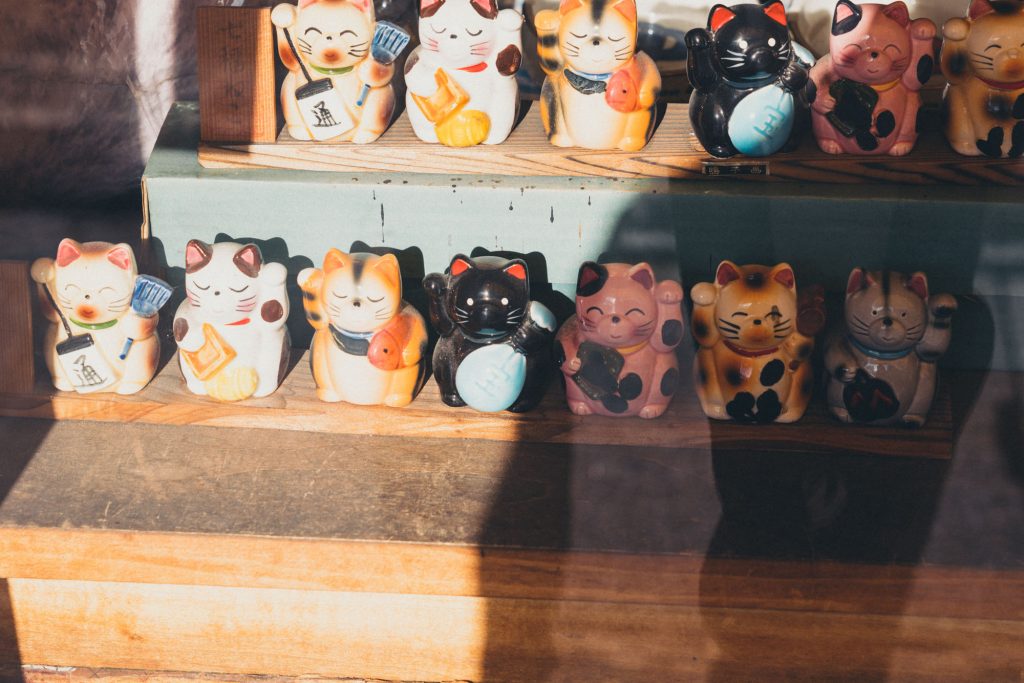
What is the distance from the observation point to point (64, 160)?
2508 millimetres

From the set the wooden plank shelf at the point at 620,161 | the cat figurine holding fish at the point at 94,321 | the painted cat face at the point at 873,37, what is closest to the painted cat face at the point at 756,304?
the wooden plank shelf at the point at 620,161

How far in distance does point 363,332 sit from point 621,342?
447 mm

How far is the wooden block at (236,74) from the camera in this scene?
6.48ft

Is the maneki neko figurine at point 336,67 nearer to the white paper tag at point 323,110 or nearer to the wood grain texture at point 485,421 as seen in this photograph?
the white paper tag at point 323,110

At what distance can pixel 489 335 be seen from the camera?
1851 millimetres

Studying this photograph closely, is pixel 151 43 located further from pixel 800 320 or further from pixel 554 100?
pixel 800 320

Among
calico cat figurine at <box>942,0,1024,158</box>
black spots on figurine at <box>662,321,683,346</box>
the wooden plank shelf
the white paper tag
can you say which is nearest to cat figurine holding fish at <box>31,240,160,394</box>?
the wooden plank shelf

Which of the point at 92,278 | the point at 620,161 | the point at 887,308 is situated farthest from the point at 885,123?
the point at 92,278

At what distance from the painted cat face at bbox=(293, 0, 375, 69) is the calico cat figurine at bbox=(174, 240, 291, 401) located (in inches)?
14.9

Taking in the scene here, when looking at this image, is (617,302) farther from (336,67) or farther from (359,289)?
(336,67)

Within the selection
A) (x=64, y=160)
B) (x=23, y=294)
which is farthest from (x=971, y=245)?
(x=64, y=160)

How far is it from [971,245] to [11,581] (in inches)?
70.6

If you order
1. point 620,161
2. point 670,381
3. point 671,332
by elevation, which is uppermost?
point 620,161

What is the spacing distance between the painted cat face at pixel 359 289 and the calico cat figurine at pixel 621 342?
0.32 meters
